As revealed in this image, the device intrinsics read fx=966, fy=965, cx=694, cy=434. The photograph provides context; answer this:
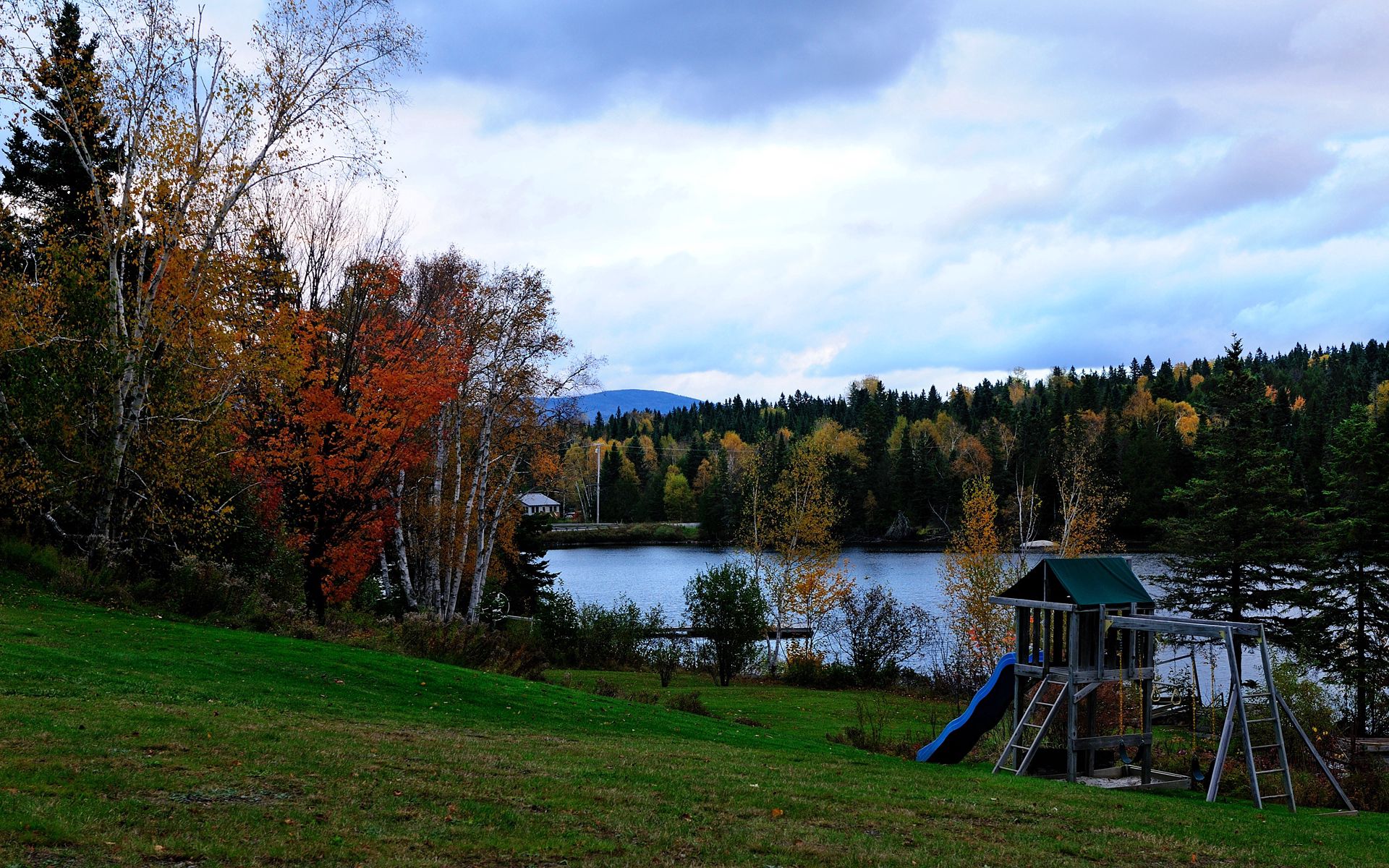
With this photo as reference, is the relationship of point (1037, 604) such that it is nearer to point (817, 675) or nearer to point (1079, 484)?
point (817, 675)

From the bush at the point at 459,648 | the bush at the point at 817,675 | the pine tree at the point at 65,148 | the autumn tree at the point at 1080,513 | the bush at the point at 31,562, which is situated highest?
the pine tree at the point at 65,148

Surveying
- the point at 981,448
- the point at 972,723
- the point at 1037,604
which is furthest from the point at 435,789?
the point at 981,448

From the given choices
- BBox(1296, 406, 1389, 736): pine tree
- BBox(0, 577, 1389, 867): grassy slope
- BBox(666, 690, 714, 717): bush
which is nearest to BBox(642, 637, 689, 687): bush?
BBox(666, 690, 714, 717): bush

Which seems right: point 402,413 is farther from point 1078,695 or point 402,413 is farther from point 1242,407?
point 1242,407

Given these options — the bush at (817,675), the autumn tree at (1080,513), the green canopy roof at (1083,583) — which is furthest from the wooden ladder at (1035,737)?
the autumn tree at (1080,513)

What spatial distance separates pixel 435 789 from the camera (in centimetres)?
855

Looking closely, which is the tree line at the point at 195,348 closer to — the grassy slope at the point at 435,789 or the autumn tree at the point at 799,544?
the grassy slope at the point at 435,789

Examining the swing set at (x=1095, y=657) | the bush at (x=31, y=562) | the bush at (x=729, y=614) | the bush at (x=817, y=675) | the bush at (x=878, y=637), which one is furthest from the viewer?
the bush at (x=878, y=637)

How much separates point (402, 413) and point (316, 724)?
15.2 meters

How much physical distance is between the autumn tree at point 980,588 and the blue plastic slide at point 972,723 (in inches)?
784

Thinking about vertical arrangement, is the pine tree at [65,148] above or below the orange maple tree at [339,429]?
above

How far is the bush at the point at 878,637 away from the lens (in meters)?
37.5

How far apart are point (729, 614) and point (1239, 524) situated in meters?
18.8

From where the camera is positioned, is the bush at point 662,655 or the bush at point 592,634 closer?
the bush at point 662,655
